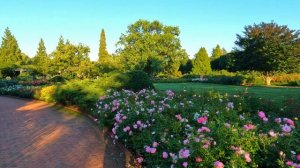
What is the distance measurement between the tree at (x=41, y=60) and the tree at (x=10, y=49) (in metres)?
3.00

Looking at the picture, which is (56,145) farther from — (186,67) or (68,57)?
(186,67)

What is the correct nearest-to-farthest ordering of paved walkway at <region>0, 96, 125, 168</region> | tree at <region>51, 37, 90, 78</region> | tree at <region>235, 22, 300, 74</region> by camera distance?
paved walkway at <region>0, 96, 125, 168</region> → tree at <region>235, 22, 300, 74</region> → tree at <region>51, 37, 90, 78</region>

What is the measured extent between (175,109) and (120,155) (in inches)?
50.3

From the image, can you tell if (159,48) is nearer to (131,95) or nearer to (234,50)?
(234,50)

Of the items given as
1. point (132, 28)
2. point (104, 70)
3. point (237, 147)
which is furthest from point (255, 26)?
point (132, 28)

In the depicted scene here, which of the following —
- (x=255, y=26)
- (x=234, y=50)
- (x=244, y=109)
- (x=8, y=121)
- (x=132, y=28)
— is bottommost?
(x=8, y=121)

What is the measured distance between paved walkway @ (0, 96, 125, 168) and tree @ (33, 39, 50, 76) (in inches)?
1077

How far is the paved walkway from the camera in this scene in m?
5.41

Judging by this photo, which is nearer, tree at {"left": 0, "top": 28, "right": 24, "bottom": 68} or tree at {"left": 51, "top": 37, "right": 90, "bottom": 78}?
tree at {"left": 51, "top": 37, "right": 90, "bottom": 78}

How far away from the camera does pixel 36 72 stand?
41594 mm

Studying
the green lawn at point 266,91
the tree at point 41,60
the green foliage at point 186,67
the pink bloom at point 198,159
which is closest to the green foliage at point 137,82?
the green lawn at point 266,91

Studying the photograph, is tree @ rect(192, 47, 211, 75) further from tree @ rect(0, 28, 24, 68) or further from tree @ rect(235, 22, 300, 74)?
tree @ rect(0, 28, 24, 68)

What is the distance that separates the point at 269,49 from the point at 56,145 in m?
23.7

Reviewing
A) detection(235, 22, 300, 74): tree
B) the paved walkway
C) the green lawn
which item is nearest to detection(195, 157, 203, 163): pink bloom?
the paved walkway
